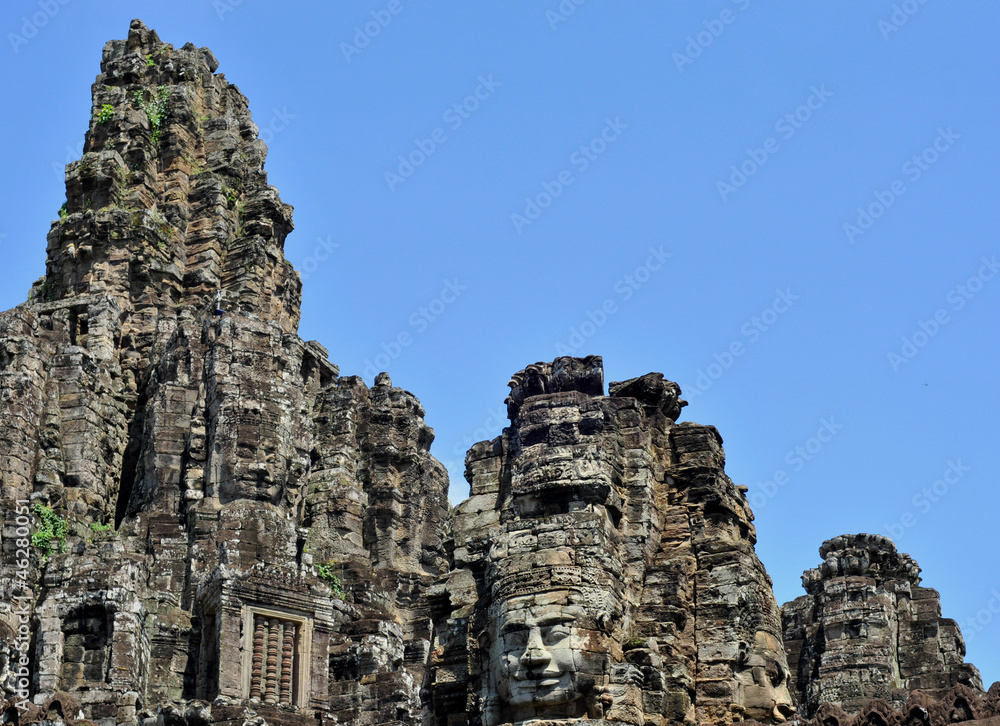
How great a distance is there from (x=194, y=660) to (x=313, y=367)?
45.9 feet

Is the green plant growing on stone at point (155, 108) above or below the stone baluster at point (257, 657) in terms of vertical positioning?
above

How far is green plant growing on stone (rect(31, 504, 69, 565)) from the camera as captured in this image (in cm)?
3766

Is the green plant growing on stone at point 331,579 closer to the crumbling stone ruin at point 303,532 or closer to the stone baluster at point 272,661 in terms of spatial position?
the crumbling stone ruin at point 303,532

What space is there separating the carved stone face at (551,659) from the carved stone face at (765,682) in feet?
6.95

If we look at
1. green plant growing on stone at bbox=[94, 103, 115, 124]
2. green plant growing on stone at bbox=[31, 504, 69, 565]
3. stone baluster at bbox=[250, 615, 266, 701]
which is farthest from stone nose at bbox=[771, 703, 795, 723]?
green plant growing on stone at bbox=[94, 103, 115, 124]

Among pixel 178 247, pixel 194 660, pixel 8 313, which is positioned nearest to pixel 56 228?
pixel 178 247

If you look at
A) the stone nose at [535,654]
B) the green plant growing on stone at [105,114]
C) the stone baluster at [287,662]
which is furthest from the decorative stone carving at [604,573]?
the green plant growing on stone at [105,114]

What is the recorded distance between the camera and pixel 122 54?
55406mm

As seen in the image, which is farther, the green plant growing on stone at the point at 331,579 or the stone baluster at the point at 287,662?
the green plant growing on stone at the point at 331,579

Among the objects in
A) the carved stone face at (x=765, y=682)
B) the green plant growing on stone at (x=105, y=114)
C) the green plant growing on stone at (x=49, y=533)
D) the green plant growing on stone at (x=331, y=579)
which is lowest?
the carved stone face at (x=765, y=682)

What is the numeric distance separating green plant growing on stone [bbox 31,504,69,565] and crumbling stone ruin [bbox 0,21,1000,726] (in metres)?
0.07

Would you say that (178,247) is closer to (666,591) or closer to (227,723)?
(227,723)

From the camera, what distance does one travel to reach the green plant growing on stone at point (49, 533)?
3766 cm

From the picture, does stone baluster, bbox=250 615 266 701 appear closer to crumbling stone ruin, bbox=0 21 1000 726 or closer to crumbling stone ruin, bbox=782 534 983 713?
crumbling stone ruin, bbox=0 21 1000 726
